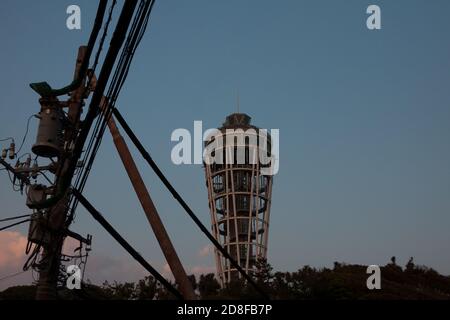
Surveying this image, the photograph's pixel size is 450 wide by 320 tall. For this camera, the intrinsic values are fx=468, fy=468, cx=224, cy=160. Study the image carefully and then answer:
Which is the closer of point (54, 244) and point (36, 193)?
point (54, 244)

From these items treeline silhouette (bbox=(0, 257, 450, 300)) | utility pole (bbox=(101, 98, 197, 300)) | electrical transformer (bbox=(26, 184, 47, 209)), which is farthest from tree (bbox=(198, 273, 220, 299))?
utility pole (bbox=(101, 98, 197, 300))

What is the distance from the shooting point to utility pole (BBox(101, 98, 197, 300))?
8414 mm

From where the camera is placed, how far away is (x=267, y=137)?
83.4 m

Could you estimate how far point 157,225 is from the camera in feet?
28.2

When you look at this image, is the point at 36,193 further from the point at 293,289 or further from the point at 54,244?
the point at 293,289

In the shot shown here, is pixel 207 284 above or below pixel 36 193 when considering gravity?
below

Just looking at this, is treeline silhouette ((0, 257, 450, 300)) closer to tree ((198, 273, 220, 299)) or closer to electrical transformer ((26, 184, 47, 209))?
tree ((198, 273, 220, 299))

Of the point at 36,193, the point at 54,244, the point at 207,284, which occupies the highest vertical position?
the point at 36,193

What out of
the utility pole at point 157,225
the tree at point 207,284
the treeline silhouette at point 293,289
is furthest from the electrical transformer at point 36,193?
the tree at point 207,284

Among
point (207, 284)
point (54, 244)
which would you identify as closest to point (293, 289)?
point (207, 284)

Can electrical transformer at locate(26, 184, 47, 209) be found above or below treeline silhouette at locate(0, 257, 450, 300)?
above
